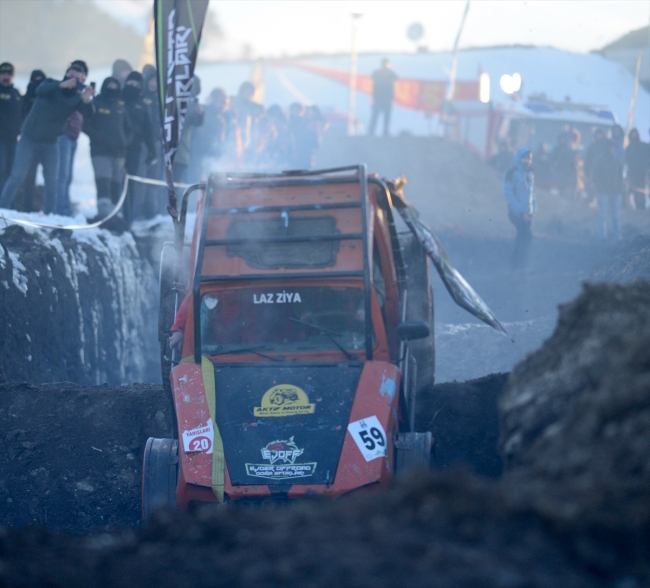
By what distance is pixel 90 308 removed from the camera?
9492 mm

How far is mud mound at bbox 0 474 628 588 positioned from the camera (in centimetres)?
273

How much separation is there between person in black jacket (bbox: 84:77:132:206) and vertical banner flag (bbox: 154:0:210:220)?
3.48 meters

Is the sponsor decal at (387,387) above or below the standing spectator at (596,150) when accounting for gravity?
below

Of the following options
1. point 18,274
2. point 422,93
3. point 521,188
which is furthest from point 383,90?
point 18,274

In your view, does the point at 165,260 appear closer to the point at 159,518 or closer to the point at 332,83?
the point at 159,518

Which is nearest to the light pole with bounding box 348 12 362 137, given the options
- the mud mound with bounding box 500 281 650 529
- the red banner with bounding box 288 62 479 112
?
the red banner with bounding box 288 62 479 112

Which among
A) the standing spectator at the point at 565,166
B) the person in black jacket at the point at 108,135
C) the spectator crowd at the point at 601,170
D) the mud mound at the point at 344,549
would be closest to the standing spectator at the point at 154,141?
the person in black jacket at the point at 108,135

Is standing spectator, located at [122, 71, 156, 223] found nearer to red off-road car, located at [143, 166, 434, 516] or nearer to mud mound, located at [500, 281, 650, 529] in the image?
red off-road car, located at [143, 166, 434, 516]

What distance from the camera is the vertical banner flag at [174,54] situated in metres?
7.44

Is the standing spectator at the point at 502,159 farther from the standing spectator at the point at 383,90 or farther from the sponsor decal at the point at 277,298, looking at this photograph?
the sponsor decal at the point at 277,298

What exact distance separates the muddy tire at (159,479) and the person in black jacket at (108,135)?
21.7 ft

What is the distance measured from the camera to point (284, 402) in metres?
5.36

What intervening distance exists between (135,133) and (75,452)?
6316 mm

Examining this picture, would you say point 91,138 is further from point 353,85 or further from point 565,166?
point 353,85
